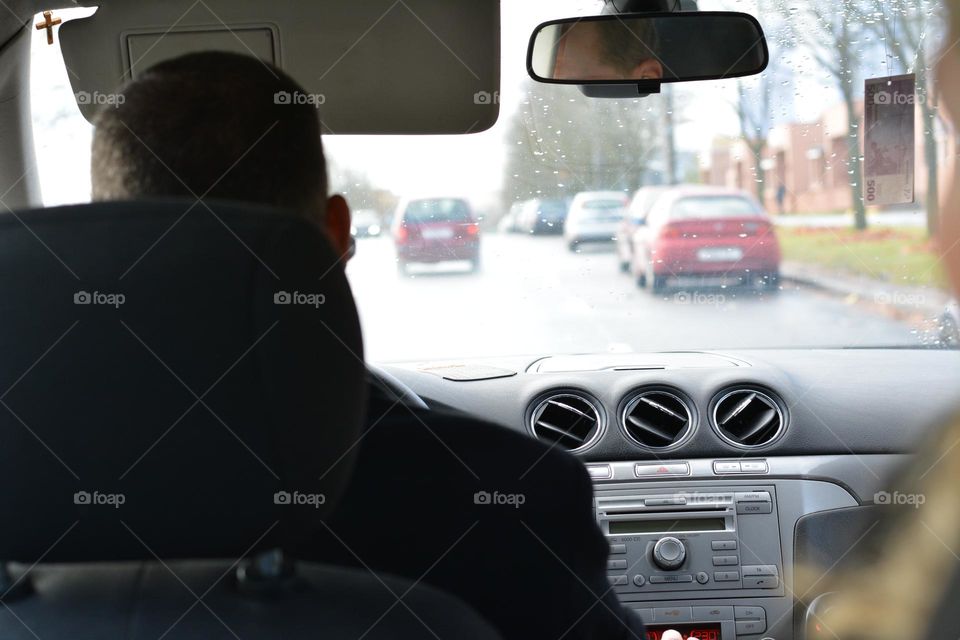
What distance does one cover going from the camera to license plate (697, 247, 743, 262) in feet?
32.8

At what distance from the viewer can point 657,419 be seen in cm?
421

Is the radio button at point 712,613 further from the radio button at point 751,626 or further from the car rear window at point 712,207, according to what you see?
the car rear window at point 712,207

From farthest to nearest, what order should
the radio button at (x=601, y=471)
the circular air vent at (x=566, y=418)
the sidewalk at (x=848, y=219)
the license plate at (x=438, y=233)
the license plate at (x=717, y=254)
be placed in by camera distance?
1. the sidewalk at (x=848, y=219)
2. the license plate at (x=717, y=254)
3. the license plate at (x=438, y=233)
4. the circular air vent at (x=566, y=418)
5. the radio button at (x=601, y=471)

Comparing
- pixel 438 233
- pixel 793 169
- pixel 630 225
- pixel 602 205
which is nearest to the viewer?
pixel 438 233

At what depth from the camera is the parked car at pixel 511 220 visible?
26.8 ft

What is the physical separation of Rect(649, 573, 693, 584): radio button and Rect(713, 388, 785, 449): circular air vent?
53 centimetres

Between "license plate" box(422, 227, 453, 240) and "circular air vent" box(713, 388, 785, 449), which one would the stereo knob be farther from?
"license plate" box(422, 227, 453, 240)

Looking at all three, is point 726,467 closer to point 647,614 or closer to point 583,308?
point 647,614

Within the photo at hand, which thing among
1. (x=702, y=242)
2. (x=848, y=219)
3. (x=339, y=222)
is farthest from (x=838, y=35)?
(x=339, y=222)

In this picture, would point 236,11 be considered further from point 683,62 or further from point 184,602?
point 184,602

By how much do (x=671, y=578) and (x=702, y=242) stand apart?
6450mm

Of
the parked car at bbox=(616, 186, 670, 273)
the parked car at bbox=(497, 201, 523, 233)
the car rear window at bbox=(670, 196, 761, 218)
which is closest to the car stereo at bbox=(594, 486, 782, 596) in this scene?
the parked car at bbox=(497, 201, 523, 233)

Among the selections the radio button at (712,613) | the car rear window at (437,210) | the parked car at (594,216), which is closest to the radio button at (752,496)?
the radio button at (712,613)

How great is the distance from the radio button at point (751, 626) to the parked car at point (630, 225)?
6.36 m
